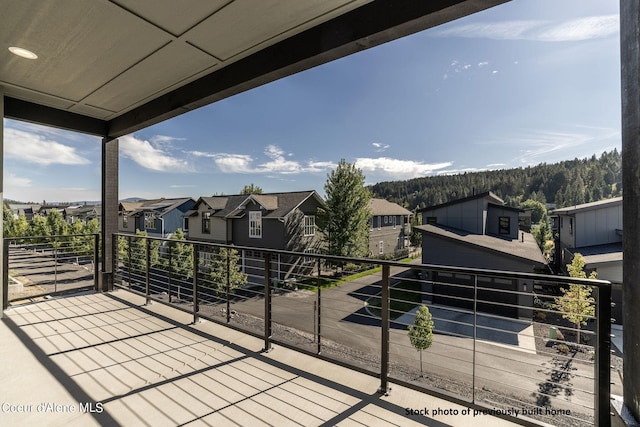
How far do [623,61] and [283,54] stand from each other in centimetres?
181

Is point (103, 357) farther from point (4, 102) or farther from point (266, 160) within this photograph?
point (266, 160)

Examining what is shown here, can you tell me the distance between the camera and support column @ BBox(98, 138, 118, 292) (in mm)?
3908

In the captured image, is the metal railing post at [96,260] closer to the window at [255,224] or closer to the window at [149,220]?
the window at [255,224]

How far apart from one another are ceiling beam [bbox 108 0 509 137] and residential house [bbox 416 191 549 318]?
7.12 m

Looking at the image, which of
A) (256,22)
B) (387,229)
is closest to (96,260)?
(256,22)

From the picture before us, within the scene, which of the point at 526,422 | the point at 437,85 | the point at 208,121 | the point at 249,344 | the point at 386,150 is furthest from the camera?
the point at 386,150

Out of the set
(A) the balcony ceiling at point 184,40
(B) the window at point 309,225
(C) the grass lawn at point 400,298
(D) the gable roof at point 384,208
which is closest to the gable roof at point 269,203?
(B) the window at point 309,225

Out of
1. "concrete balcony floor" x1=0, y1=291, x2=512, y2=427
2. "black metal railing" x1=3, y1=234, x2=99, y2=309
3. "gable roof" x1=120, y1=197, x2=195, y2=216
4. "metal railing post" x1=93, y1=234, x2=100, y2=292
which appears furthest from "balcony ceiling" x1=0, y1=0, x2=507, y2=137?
"gable roof" x1=120, y1=197, x2=195, y2=216

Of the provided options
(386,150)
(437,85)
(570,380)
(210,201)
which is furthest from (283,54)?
Result: (386,150)

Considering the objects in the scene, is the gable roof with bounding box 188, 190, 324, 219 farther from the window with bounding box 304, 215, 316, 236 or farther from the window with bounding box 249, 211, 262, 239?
the window with bounding box 304, 215, 316, 236

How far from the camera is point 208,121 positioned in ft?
113

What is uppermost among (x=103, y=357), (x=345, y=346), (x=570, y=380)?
(x=103, y=357)

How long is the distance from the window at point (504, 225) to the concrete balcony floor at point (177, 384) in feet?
55.8

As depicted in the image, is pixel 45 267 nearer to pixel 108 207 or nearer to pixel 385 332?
pixel 108 207
